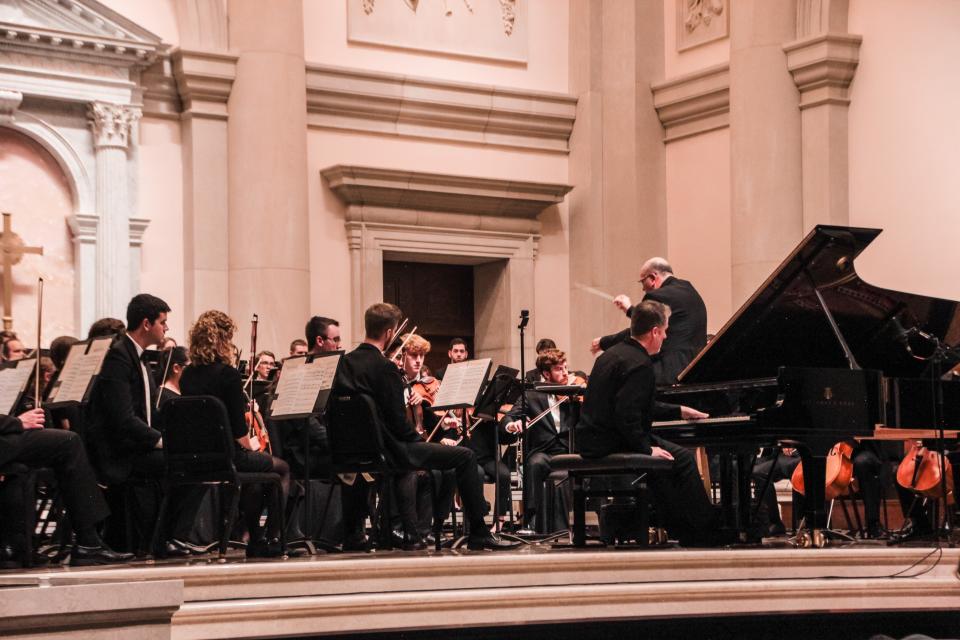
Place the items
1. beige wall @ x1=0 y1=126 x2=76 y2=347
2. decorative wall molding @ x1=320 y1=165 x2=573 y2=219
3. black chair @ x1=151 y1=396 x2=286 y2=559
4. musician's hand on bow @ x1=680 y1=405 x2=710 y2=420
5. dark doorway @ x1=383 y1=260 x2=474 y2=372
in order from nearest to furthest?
black chair @ x1=151 y1=396 x2=286 y2=559 < musician's hand on bow @ x1=680 y1=405 x2=710 y2=420 < beige wall @ x1=0 y1=126 x2=76 y2=347 < decorative wall molding @ x1=320 y1=165 x2=573 y2=219 < dark doorway @ x1=383 y1=260 x2=474 y2=372

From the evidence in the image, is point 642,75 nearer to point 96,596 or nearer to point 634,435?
point 634,435

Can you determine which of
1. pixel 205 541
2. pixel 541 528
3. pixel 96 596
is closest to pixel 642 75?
pixel 541 528

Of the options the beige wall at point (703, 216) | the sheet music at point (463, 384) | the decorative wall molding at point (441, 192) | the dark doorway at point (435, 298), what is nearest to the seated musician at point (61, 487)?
the sheet music at point (463, 384)

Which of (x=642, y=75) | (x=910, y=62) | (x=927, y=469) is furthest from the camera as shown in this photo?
(x=642, y=75)

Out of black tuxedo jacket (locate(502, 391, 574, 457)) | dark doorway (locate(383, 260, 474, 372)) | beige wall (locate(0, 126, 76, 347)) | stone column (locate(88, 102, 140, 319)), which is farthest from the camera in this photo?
dark doorway (locate(383, 260, 474, 372))

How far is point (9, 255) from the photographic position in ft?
37.3

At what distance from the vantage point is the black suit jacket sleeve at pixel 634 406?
718cm

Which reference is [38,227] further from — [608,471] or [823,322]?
[823,322]

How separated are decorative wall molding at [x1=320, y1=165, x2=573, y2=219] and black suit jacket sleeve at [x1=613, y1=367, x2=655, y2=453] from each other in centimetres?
643

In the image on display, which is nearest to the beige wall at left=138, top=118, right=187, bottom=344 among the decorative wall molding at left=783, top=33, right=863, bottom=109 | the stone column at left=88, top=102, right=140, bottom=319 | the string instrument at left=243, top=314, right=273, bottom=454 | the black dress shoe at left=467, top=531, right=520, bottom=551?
the stone column at left=88, top=102, right=140, bottom=319

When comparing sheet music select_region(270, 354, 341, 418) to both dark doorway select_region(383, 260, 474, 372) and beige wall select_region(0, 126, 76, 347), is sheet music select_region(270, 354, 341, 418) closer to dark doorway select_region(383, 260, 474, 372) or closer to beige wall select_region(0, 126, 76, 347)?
beige wall select_region(0, 126, 76, 347)

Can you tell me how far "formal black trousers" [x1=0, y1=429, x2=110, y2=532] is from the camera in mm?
6559

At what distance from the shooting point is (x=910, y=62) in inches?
485

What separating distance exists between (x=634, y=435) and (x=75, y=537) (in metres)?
2.74
